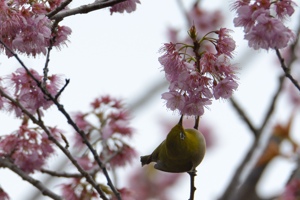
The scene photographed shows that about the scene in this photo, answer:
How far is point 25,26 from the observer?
2240mm

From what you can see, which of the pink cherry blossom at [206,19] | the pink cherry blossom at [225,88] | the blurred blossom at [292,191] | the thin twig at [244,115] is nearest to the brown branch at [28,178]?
the pink cherry blossom at [225,88]

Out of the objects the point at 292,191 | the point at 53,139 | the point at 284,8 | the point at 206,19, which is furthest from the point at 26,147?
the point at 206,19

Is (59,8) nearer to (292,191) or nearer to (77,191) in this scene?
(77,191)

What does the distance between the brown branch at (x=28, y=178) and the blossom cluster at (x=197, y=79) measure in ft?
2.58

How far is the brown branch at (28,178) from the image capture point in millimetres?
2715

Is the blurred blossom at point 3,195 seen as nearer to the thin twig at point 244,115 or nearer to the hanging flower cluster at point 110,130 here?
the hanging flower cluster at point 110,130

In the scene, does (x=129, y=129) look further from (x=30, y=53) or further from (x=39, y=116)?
(x=30, y=53)

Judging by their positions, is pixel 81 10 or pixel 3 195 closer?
pixel 81 10

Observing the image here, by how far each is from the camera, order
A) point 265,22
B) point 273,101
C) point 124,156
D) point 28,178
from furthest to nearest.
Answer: point 273,101 → point 124,156 → point 28,178 → point 265,22

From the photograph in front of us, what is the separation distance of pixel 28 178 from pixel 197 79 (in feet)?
3.17

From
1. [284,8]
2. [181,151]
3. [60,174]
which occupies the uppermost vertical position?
[60,174]

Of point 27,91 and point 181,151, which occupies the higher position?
point 27,91

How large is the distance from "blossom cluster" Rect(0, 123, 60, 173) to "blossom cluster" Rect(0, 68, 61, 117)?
182 millimetres

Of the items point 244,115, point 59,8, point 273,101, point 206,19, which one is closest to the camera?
point 59,8
